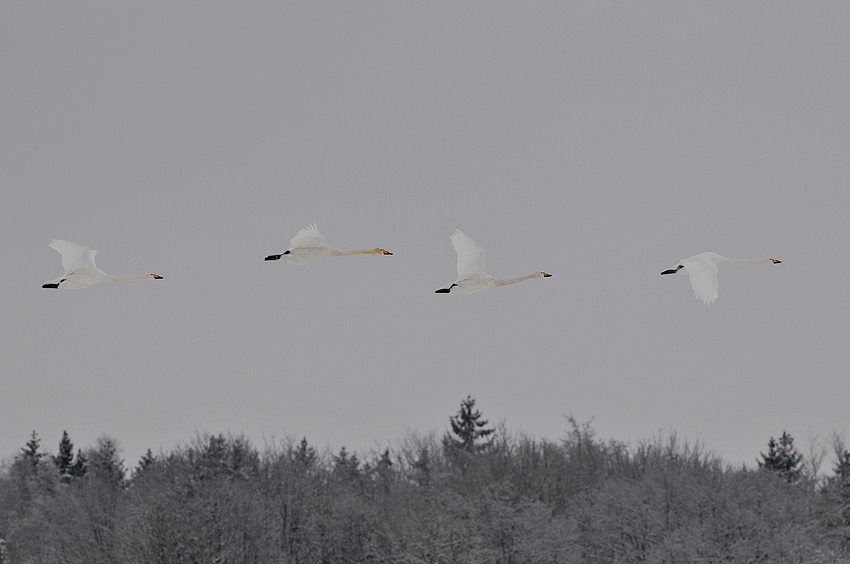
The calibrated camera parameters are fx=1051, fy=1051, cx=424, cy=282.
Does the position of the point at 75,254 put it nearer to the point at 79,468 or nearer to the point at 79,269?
the point at 79,269

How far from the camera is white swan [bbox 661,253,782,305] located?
18406 millimetres

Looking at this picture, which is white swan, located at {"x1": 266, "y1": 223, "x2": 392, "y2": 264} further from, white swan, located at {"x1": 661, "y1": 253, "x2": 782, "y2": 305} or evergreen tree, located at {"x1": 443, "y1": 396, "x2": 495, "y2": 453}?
evergreen tree, located at {"x1": 443, "y1": 396, "x2": 495, "y2": 453}

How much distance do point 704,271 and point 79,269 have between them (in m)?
11.2

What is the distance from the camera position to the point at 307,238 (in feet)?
59.9

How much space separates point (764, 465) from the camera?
78375 mm

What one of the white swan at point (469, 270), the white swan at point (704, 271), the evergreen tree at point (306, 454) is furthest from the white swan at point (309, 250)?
the evergreen tree at point (306, 454)

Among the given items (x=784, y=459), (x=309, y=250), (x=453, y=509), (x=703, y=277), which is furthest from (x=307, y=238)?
(x=784, y=459)

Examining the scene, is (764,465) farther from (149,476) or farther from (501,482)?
(149,476)

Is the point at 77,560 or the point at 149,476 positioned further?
the point at 149,476

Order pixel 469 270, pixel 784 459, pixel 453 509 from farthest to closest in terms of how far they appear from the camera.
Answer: pixel 784 459, pixel 453 509, pixel 469 270

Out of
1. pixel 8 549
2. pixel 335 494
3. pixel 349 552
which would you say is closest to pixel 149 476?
pixel 8 549

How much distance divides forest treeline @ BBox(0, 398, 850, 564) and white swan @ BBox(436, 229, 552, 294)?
33.8m

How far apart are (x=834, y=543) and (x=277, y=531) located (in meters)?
31.6

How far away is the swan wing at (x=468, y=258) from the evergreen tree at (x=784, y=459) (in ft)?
208
